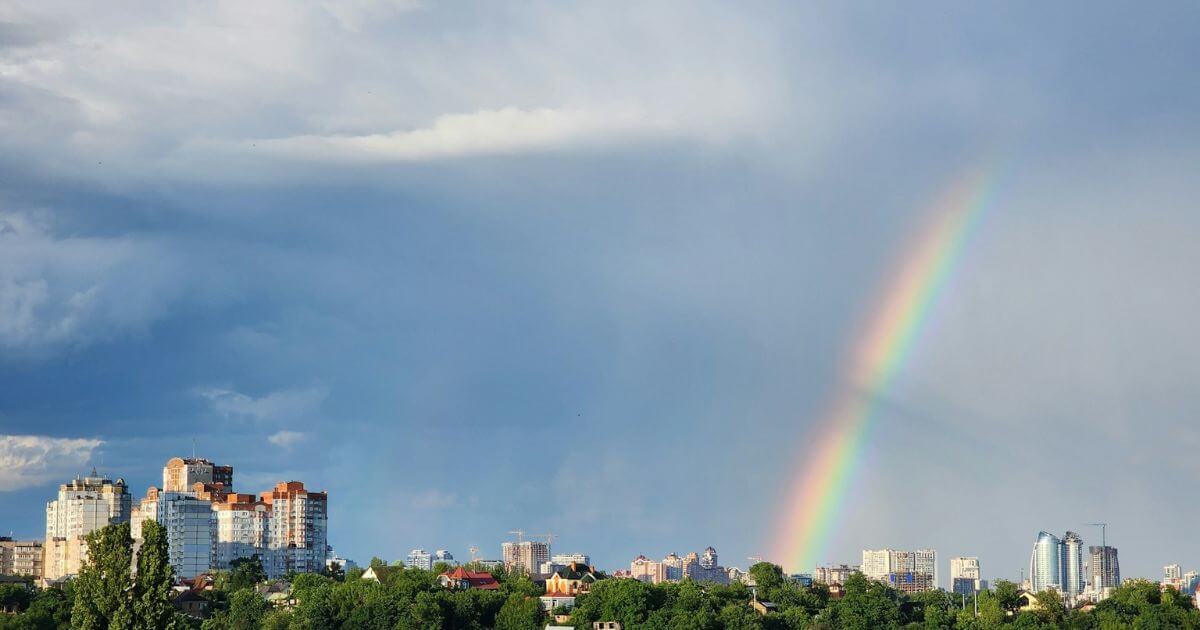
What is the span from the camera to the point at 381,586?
354ft

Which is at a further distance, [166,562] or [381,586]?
[381,586]

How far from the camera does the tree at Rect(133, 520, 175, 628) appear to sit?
47.8 meters

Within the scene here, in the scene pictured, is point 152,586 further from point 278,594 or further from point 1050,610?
point 278,594

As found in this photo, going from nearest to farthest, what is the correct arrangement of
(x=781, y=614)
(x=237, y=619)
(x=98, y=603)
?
(x=98, y=603) → (x=237, y=619) → (x=781, y=614)

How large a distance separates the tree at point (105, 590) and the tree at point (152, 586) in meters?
0.30

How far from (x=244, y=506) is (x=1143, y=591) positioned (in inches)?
4601

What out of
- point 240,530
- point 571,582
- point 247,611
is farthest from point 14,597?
point 240,530

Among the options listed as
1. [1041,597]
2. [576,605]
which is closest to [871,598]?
[1041,597]

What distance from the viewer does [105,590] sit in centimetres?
4809

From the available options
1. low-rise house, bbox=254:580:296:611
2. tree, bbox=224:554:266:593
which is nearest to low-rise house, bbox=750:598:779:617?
low-rise house, bbox=254:580:296:611

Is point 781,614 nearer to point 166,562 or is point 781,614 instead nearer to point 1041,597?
point 1041,597

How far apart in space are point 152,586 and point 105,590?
1457 mm

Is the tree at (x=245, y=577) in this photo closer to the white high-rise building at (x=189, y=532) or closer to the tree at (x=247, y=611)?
the tree at (x=247, y=611)

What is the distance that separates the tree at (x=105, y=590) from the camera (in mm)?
47688
